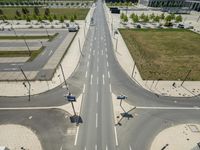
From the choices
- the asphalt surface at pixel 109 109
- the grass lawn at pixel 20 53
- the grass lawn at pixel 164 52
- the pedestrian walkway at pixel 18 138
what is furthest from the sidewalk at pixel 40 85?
the grass lawn at pixel 164 52

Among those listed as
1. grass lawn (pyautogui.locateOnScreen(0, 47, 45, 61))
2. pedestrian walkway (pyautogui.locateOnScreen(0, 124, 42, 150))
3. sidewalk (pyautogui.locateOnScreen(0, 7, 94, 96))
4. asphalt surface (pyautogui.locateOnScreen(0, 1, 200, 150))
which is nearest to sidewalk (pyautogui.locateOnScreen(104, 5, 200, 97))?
Answer: asphalt surface (pyautogui.locateOnScreen(0, 1, 200, 150))

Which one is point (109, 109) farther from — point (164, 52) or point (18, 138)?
point (164, 52)

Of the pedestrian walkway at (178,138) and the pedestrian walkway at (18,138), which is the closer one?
the pedestrian walkway at (18,138)

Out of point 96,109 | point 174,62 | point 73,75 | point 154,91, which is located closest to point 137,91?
point 154,91

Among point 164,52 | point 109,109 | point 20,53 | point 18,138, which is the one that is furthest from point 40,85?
point 164,52

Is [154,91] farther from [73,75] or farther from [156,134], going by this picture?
[73,75]

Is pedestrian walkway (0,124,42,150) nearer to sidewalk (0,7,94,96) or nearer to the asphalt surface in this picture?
the asphalt surface

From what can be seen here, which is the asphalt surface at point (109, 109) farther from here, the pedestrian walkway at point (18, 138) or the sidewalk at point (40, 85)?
the sidewalk at point (40, 85)
